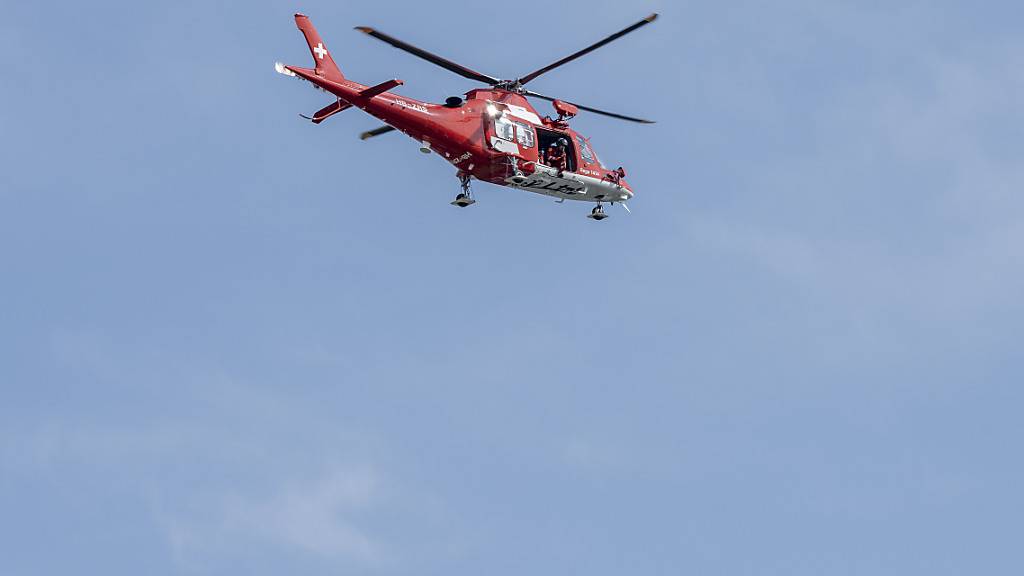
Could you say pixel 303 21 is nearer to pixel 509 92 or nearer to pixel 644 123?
pixel 509 92

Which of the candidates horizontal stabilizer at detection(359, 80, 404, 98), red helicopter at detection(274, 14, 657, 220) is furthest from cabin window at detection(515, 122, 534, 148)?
horizontal stabilizer at detection(359, 80, 404, 98)

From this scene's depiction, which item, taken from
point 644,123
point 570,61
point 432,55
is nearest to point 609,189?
point 644,123

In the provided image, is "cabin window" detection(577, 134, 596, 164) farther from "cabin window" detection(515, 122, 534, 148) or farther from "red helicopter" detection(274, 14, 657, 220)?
"cabin window" detection(515, 122, 534, 148)

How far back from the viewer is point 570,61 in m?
75.1

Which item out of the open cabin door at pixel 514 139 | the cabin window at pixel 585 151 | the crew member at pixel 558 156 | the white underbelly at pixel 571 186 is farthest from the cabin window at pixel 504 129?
the cabin window at pixel 585 151

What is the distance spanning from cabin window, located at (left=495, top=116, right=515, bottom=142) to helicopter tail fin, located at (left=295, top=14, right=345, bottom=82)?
31.7 feet

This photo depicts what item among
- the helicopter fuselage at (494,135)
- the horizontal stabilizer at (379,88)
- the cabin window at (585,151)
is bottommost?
the horizontal stabilizer at (379,88)

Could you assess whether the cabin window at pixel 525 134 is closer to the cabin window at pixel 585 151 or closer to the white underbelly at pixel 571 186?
the white underbelly at pixel 571 186

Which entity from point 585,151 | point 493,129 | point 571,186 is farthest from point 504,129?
point 585,151

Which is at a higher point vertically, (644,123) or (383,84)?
(644,123)

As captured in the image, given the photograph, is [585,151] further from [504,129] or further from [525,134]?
[504,129]

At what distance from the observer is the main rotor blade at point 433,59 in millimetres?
65812

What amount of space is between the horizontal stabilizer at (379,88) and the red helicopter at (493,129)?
2.5 inches

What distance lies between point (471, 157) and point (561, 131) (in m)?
7.40
